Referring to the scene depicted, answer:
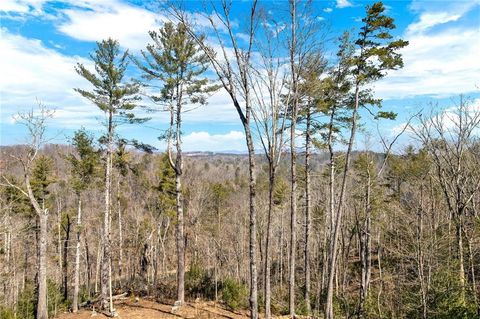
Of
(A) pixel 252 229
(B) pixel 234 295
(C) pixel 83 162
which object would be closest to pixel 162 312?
(B) pixel 234 295

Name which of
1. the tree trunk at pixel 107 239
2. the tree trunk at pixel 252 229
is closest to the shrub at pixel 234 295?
the tree trunk at pixel 107 239

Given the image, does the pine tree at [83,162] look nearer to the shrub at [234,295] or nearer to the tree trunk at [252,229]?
the shrub at [234,295]

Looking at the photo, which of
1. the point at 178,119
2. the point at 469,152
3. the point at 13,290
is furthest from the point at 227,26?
the point at 13,290

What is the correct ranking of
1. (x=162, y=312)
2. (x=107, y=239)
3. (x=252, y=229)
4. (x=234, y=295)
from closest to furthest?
(x=252, y=229) → (x=162, y=312) → (x=107, y=239) → (x=234, y=295)

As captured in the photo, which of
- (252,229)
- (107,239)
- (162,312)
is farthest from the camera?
(107,239)

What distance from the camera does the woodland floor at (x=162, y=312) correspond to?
13742 mm

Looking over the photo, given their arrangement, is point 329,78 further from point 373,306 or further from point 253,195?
point 373,306

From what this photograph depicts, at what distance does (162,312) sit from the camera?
46.7ft

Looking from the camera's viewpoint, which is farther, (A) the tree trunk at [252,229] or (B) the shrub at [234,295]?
(B) the shrub at [234,295]

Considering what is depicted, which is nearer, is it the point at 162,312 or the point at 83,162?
the point at 162,312

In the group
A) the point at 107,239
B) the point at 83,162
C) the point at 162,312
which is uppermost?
the point at 83,162

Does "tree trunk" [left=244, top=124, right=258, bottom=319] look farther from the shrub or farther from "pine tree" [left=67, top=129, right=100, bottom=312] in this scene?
"pine tree" [left=67, top=129, right=100, bottom=312]

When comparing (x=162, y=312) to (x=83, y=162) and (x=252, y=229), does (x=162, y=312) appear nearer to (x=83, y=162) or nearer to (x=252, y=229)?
(x=252, y=229)

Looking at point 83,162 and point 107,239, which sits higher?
point 83,162
